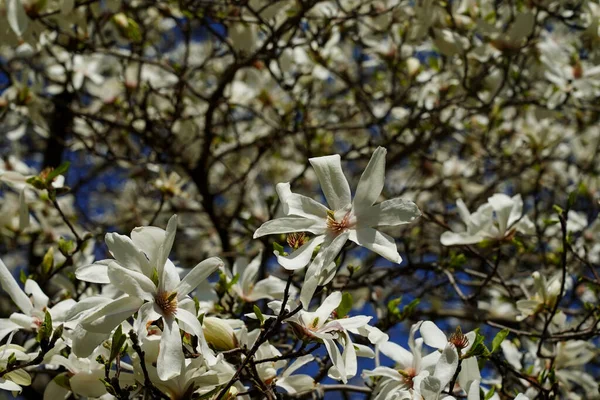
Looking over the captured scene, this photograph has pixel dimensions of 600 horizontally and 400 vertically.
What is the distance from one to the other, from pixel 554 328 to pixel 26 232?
194 centimetres

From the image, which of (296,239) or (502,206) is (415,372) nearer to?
(296,239)

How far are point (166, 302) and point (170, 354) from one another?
10cm

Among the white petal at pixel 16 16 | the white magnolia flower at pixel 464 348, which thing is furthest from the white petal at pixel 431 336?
the white petal at pixel 16 16

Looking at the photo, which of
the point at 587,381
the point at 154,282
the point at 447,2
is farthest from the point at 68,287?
the point at 447,2

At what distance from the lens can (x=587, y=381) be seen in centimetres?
186

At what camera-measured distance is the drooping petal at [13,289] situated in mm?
1330

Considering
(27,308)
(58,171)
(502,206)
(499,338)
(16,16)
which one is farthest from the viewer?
(16,16)

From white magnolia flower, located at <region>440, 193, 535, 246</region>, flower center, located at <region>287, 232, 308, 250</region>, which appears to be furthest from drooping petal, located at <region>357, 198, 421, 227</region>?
white magnolia flower, located at <region>440, 193, 535, 246</region>

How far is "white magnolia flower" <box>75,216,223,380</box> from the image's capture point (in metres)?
1.10

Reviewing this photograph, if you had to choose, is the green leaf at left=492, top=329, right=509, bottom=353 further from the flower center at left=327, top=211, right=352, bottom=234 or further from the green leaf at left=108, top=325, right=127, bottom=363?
the green leaf at left=108, top=325, right=127, bottom=363

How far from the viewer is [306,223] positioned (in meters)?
1.24

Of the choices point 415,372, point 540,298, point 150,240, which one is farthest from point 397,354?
point 150,240

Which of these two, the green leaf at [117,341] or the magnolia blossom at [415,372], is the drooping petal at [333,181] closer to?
the magnolia blossom at [415,372]

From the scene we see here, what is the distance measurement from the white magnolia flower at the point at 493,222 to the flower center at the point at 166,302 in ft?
2.79
